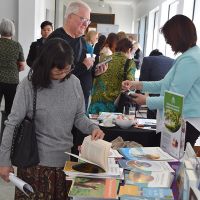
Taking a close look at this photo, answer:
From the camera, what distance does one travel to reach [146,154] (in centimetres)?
169

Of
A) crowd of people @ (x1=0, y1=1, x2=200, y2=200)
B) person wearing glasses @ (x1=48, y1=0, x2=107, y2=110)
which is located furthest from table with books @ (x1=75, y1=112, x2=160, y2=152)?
person wearing glasses @ (x1=48, y1=0, x2=107, y2=110)

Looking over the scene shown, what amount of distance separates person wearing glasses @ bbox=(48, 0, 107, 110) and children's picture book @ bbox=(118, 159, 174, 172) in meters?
1.16

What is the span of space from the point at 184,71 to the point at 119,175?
77cm

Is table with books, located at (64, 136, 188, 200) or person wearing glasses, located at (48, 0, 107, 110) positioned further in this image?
person wearing glasses, located at (48, 0, 107, 110)

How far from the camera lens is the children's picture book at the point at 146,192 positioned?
120 cm

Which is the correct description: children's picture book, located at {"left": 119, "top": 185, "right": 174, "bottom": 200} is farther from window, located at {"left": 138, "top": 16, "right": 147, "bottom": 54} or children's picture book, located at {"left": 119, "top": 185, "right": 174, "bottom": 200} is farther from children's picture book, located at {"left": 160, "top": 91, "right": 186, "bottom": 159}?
window, located at {"left": 138, "top": 16, "right": 147, "bottom": 54}

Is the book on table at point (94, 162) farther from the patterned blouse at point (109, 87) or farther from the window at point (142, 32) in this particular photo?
the window at point (142, 32)

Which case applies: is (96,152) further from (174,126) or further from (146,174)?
(174,126)

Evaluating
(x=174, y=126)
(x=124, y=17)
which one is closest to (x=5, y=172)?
(x=174, y=126)

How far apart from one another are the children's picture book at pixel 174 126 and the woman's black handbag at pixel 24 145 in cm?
67

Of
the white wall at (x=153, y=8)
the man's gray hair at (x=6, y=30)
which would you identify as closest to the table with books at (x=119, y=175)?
the man's gray hair at (x=6, y=30)

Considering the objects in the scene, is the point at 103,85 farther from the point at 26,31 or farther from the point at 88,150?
the point at 26,31

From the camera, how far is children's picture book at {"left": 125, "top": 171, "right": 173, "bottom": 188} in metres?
1.32

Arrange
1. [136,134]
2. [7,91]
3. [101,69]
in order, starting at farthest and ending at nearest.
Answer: [7,91] → [101,69] → [136,134]
